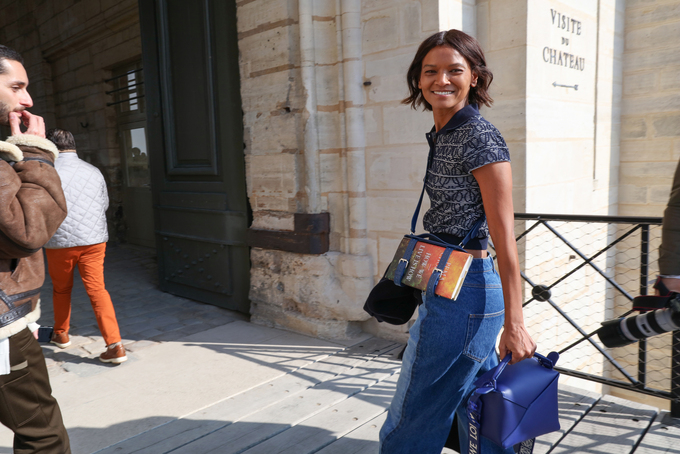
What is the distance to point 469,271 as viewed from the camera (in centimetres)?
148

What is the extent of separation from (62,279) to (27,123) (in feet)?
6.30

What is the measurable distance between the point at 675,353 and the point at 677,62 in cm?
322

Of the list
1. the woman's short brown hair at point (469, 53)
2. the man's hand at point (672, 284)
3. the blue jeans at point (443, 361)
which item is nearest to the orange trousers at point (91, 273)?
the blue jeans at point (443, 361)

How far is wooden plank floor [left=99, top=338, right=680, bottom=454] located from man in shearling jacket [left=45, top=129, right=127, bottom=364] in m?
1.07

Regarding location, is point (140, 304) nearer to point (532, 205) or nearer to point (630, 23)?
point (532, 205)

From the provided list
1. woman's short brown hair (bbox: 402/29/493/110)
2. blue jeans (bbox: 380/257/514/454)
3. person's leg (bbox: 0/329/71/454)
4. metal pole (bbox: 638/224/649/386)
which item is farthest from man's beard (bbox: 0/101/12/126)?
metal pole (bbox: 638/224/649/386)

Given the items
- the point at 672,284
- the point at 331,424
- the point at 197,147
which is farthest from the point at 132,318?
the point at 672,284

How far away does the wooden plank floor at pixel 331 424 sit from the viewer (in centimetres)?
222

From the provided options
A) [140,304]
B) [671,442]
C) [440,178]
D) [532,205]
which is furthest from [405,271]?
[140,304]

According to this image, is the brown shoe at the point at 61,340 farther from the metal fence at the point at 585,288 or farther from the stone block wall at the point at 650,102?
the stone block wall at the point at 650,102

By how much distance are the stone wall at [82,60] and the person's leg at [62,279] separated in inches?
160

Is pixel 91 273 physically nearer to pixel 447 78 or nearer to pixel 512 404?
pixel 447 78

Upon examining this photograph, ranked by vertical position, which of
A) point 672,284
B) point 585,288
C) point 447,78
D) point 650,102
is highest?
point 650,102

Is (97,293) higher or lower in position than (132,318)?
higher
